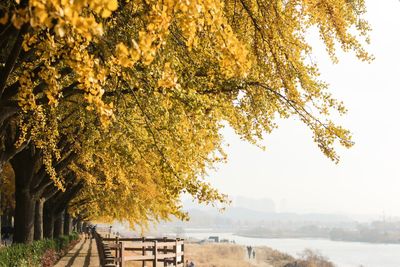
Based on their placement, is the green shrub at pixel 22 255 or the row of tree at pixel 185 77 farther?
the green shrub at pixel 22 255

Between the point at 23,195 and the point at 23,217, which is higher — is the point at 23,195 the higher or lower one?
the higher one

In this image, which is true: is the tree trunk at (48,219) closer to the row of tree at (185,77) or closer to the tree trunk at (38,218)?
the tree trunk at (38,218)

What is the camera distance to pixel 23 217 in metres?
17.1

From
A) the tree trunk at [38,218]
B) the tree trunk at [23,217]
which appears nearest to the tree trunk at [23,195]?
the tree trunk at [23,217]

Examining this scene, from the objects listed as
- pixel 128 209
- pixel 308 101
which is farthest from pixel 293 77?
A: pixel 128 209

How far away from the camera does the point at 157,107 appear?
8.62 metres

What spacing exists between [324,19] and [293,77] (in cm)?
107

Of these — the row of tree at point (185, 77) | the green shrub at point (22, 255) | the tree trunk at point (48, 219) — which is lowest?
the green shrub at point (22, 255)

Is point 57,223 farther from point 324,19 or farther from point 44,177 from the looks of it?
point 324,19

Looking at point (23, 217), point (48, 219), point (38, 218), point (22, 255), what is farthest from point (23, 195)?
point (48, 219)

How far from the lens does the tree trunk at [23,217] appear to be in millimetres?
17000

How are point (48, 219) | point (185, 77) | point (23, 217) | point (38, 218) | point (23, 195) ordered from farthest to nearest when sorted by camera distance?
point (48, 219), point (38, 218), point (23, 217), point (23, 195), point (185, 77)

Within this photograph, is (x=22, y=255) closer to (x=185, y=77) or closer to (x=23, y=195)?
(x=23, y=195)

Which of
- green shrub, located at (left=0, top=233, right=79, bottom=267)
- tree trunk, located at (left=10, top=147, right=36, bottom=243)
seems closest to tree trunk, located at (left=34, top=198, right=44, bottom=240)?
green shrub, located at (left=0, top=233, right=79, bottom=267)
